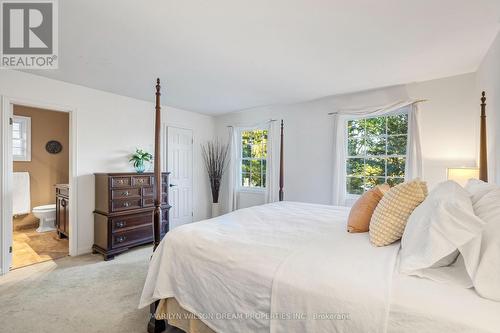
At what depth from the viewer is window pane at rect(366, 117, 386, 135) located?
11.7ft

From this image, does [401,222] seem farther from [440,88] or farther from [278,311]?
[440,88]

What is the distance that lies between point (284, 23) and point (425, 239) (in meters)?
1.74

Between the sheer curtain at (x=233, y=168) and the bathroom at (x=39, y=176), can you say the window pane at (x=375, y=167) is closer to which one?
the sheer curtain at (x=233, y=168)

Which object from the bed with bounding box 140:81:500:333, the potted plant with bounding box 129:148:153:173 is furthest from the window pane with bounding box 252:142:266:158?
the bed with bounding box 140:81:500:333

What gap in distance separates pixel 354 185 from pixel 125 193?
3.43 m

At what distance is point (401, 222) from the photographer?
1.40m

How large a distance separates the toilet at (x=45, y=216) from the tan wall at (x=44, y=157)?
458mm

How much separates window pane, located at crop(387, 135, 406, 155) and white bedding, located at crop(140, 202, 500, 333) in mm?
2114

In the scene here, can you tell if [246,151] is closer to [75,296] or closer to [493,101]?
[75,296]

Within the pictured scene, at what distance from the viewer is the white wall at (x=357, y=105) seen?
294 cm

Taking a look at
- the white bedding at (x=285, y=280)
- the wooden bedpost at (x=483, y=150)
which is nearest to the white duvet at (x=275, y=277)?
the white bedding at (x=285, y=280)

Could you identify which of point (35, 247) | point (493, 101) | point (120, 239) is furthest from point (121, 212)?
point (493, 101)

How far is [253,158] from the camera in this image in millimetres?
4938

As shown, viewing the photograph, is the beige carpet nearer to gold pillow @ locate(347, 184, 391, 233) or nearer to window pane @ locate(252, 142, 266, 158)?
gold pillow @ locate(347, 184, 391, 233)
